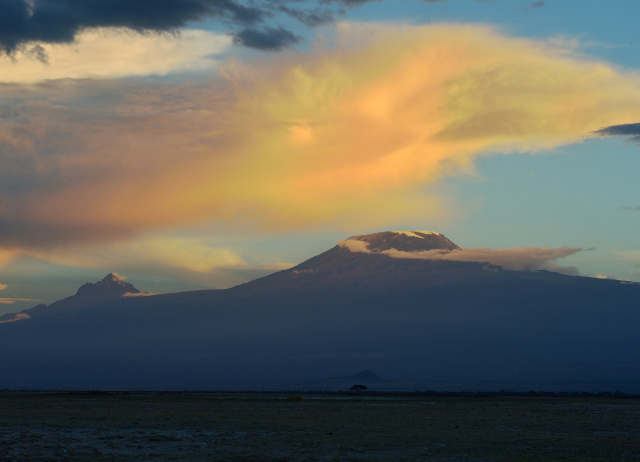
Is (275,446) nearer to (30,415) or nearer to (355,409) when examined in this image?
(30,415)

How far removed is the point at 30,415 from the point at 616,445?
108 ft

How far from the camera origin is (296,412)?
2125 inches

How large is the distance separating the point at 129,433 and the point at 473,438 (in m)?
16.1

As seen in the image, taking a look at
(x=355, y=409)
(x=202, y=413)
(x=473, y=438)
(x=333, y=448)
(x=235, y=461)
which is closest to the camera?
(x=235, y=461)

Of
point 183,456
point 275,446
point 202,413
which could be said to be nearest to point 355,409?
point 202,413

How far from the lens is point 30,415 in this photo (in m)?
47.7

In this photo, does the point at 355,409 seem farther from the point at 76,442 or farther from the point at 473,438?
the point at 76,442

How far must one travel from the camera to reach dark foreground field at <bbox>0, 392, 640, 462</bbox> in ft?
102

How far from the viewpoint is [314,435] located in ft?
124

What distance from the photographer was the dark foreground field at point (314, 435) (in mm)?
31078

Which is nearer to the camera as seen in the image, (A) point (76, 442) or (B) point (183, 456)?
(B) point (183, 456)

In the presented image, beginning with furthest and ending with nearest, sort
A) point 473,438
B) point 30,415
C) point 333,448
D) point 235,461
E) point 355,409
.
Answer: point 355,409 → point 30,415 → point 473,438 → point 333,448 → point 235,461

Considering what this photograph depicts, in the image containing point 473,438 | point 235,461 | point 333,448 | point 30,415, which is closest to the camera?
point 235,461

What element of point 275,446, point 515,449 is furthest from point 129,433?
point 515,449
